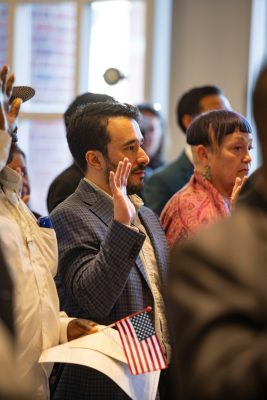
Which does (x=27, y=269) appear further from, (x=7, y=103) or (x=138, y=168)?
(x=138, y=168)

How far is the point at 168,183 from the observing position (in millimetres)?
4406

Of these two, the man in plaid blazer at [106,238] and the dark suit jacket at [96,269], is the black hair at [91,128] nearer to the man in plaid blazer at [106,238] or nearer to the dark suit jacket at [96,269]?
the man in plaid blazer at [106,238]

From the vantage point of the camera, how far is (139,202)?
313 centimetres

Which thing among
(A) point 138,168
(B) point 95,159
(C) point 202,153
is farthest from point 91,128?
(C) point 202,153

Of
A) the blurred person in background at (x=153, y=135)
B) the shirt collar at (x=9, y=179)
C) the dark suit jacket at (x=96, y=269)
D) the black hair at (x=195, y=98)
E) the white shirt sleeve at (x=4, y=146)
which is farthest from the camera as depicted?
the blurred person in background at (x=153, y=135)

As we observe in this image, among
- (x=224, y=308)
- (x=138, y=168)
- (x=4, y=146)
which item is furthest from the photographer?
(x=138, y=168)

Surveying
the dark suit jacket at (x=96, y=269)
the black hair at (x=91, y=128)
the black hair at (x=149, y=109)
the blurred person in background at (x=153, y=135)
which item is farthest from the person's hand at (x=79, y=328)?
the black hair at (x=149, y=109)

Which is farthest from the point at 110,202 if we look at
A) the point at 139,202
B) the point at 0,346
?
the point at 0,346

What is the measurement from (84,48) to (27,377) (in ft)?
14.5

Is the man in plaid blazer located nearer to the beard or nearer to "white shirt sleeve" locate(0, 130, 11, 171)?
the beard

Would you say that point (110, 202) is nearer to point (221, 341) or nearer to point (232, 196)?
point (232, 196)

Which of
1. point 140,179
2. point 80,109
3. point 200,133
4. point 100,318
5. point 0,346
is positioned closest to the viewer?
point 0,346

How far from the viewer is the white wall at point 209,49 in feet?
21.2

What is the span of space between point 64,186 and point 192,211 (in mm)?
604
